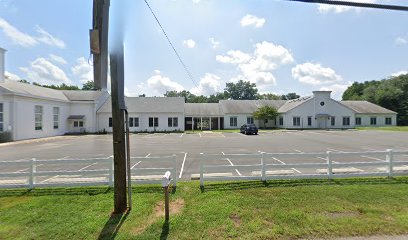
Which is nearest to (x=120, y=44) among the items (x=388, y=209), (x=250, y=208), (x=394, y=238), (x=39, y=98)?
(x=250, y=208)

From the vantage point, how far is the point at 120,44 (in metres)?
5.79

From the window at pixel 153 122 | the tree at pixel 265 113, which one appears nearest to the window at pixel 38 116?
the window at pixel 153 122

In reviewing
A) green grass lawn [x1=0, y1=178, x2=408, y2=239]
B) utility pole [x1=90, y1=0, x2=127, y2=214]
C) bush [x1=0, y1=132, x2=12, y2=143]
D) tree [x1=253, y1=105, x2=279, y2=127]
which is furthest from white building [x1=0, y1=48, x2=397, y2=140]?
utility pole [x1=90, y1=0, x2=127, y2=214]

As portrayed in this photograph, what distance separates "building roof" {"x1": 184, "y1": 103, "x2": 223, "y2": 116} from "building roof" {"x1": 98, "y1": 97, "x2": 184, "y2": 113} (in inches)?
134

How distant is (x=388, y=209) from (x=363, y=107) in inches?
2345

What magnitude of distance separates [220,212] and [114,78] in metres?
4.06

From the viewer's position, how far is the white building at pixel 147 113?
93.0 ft

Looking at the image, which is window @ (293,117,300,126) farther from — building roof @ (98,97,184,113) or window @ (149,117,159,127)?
window @ (149,117,159,127)

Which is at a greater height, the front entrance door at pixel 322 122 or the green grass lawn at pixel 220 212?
the front entrance door at pixel 322 122

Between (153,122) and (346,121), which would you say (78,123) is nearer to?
(153,122)

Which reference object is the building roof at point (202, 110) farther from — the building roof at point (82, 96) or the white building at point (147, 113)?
the building roof at point (82, 96)

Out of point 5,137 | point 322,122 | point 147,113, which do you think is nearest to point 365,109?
point 322,122

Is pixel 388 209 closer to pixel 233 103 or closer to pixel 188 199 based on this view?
pixel 188 199

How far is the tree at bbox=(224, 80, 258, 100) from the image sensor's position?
3634 inches
